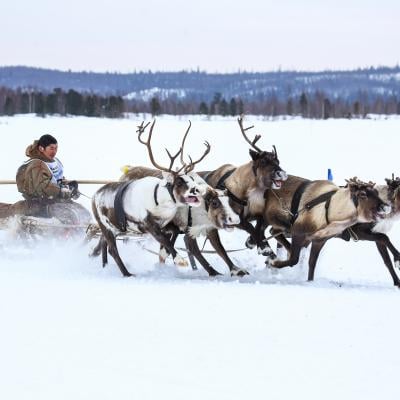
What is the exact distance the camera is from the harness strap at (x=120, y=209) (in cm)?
994

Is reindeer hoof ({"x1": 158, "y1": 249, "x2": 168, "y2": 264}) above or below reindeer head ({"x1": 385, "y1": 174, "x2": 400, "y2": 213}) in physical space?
below

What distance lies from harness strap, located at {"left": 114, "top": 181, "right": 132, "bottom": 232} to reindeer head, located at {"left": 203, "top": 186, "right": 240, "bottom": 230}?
1008 millimetres

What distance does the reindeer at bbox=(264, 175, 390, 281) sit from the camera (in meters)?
9.13

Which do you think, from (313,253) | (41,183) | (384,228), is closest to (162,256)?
(313,253)

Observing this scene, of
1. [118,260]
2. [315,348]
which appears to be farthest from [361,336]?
[118,260]

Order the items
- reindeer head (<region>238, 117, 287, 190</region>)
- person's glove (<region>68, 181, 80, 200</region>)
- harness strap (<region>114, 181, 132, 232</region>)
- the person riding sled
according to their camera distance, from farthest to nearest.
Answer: person's glove (<region>68, 181, 80, 200</region>)
the person riding sled
harness strap (<region>114, 181, 132, 232</region>)
reindeer head (<region>238, 117, 287, 190</region>)

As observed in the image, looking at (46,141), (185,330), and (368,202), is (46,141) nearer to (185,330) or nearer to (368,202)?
(368,202)

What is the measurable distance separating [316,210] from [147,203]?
1702mm

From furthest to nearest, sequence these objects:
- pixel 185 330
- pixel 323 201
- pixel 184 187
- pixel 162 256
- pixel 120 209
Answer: pixel 162 256, pixel 120 209, pixel 323 201, pixel 184 187, pixel 185 330

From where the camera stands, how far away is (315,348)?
5.93m

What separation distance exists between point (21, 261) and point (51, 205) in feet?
3.12

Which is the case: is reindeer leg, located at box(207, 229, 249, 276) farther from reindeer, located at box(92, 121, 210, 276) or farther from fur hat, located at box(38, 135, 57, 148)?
fur hat, located at box(38, 135, 57, 148)

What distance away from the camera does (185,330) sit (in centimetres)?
637

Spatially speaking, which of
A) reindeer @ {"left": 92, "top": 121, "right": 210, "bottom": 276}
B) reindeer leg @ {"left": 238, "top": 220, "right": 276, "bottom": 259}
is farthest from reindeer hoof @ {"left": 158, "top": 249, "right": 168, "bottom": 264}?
reindeer leg @ {"left": 238, "top": 220, "right": 276, "bottom": 259}
